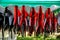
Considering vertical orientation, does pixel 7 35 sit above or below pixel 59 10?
below

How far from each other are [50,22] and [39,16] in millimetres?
118

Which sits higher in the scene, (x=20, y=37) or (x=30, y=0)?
(x=30, y=0)

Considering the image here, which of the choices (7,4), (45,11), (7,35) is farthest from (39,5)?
(7,35)

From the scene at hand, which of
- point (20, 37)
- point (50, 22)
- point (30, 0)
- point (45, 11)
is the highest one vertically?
point (30, 0)

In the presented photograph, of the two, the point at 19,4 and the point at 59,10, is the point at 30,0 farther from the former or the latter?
the point at 59,10

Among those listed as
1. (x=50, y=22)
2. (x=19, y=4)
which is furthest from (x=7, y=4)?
(x=50, y=22)

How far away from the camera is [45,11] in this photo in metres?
1.68

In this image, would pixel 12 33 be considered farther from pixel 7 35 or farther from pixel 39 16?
pixel 39 16

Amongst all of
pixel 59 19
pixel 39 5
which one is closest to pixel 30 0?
pixel 39 5

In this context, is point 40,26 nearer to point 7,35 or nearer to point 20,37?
point 20,37

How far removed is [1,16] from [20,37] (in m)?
0.26

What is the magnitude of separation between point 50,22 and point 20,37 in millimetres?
314

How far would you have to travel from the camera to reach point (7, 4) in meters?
1.69

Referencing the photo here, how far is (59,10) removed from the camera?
1683 mm
